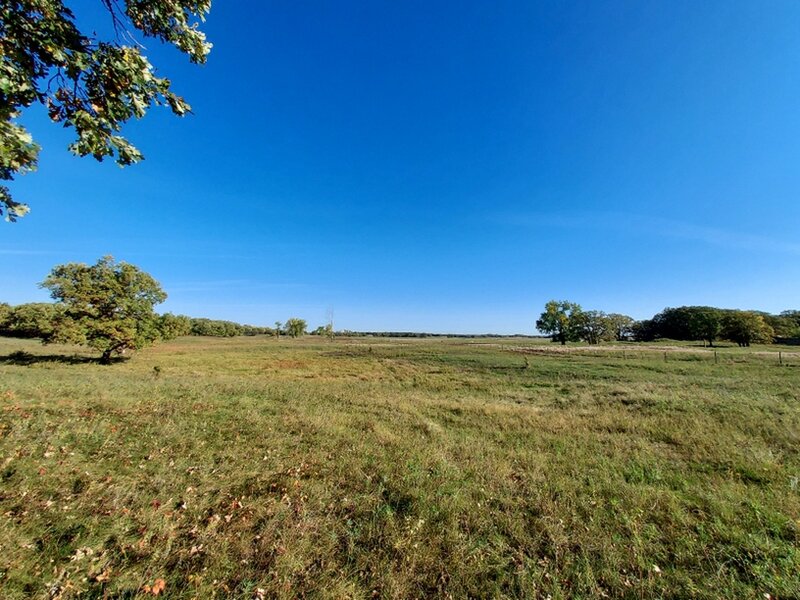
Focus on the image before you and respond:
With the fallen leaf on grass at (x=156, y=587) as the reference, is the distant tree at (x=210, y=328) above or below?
above

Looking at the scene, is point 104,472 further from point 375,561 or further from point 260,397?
point 260,397

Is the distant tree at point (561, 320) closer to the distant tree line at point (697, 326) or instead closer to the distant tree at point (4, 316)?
the distant tree line at point (697, 326)

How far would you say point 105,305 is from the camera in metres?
31.0

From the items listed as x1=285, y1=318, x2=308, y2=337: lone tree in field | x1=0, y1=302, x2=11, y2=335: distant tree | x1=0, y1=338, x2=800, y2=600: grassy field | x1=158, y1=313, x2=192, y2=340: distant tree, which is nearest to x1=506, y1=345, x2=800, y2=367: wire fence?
x1=0, y1=338, x2=800, y2=600: grassy field

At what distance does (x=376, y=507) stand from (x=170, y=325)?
38358 mm

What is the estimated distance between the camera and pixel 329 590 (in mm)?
3936

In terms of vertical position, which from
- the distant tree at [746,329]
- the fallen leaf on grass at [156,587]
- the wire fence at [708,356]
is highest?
the distant tree at [746,329]

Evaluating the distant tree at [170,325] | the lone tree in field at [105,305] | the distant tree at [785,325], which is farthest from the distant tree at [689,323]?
the lone tree in field at [105,305]

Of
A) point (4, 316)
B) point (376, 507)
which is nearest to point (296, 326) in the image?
point (4, 316)

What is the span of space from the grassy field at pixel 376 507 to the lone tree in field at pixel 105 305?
22.7 meters

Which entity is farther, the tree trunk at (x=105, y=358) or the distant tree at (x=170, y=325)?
the distant tree at (x=170, y=325)

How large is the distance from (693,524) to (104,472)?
11101mm

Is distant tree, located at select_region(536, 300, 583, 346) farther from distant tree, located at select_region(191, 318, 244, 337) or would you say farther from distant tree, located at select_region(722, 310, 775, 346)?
distant tree, located at select_region(191, 318, 244, 337)

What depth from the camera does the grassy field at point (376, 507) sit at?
13.4ft
